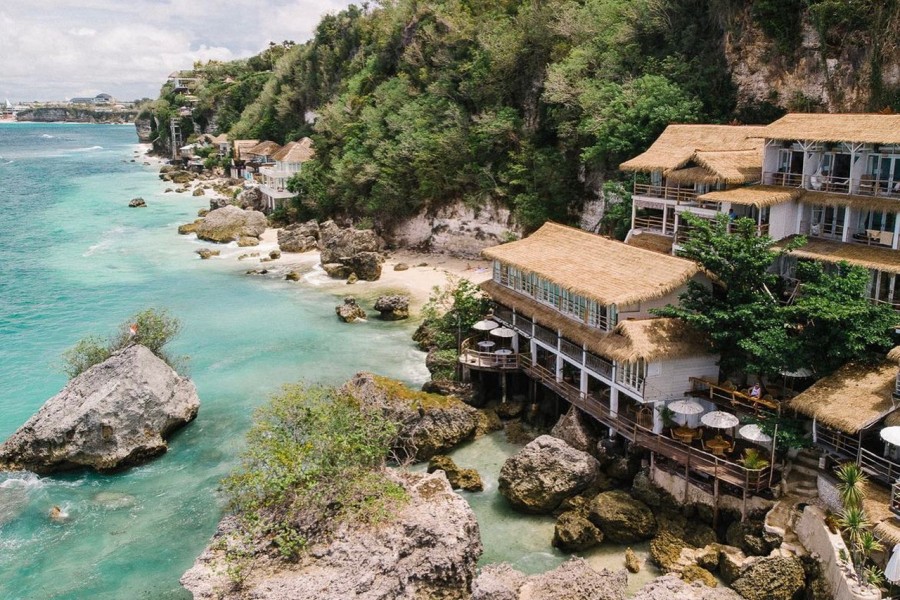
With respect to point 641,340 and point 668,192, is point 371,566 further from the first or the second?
point 668,192

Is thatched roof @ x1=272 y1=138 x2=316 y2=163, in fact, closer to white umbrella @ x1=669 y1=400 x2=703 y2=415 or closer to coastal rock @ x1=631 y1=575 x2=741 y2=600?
white umbrella @ x1=669 y1=400 x2=703 y2=415

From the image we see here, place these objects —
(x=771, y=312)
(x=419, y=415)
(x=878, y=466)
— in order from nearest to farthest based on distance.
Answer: (x=878, y=466), (x=771, y=312), (x=419, y=415)

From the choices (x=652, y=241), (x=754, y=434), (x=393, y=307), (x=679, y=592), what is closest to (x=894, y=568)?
(x=679, y=592)

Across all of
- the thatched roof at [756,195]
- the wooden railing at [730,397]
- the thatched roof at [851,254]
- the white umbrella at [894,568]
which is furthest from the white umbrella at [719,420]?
the thatched roof at [756,195]

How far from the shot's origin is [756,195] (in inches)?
1168

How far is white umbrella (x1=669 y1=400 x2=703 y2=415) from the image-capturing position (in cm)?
2502

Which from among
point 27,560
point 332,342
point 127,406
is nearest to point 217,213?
point 332,342

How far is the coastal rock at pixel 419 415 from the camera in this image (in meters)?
29.1

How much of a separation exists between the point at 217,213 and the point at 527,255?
47.9 m

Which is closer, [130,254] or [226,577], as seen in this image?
[226,577]

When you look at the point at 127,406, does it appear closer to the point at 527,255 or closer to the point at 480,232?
the point at 527,255

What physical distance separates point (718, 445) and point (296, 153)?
66.3 m

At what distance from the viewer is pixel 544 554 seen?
23.5m

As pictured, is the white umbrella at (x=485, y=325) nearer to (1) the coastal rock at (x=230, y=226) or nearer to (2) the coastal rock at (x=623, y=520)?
(2) the coastal rock at (x=623, y=520)
